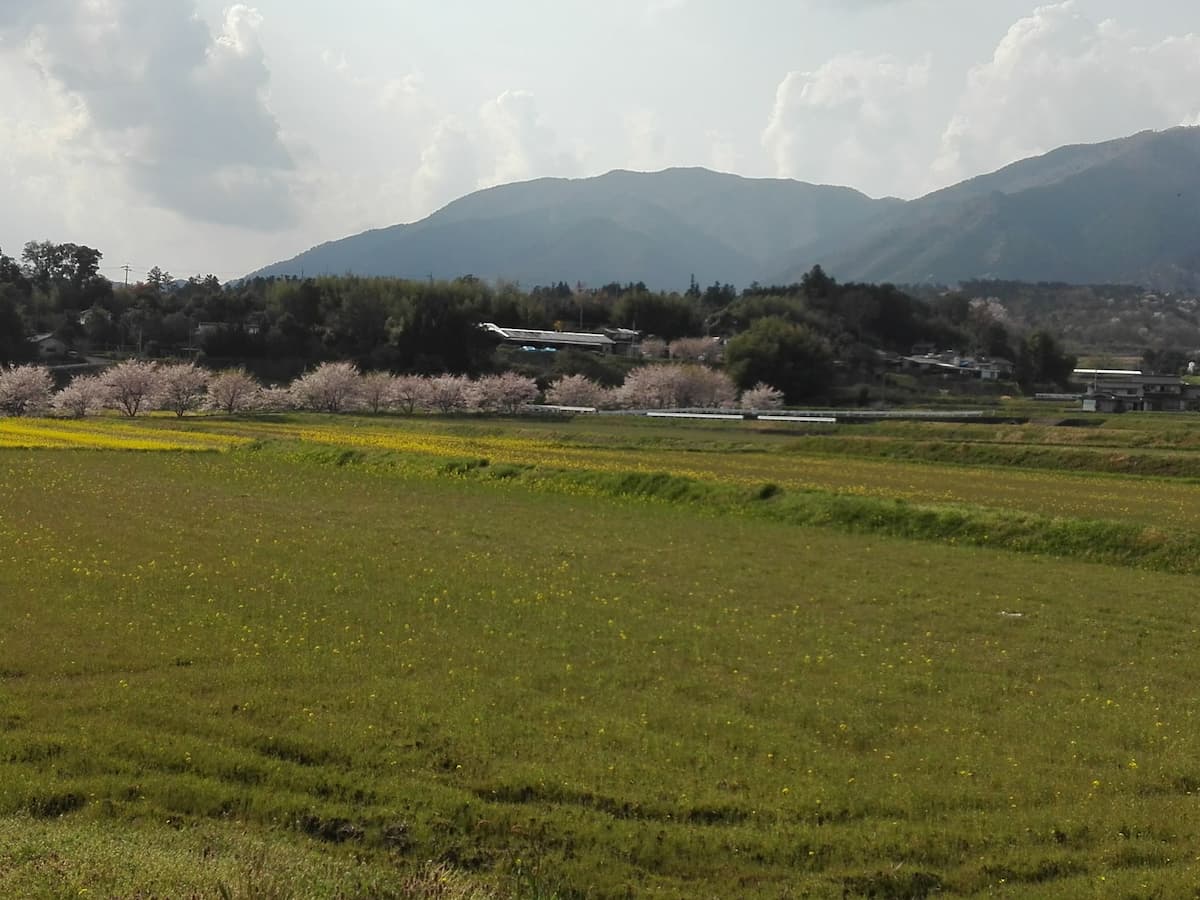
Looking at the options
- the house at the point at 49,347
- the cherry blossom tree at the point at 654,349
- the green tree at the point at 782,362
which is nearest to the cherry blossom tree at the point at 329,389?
the house at the point at 49,347

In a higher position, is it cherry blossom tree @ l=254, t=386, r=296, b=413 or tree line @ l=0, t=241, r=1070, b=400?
tree line @ l=0, t=241, r=1070, b=400

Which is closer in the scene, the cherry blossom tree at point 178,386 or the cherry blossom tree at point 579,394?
the cherry blossom tree at point 178,386

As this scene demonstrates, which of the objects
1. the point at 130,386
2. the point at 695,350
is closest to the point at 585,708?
the point at 130,386

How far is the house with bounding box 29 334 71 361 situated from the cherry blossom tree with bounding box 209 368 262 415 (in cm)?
2989

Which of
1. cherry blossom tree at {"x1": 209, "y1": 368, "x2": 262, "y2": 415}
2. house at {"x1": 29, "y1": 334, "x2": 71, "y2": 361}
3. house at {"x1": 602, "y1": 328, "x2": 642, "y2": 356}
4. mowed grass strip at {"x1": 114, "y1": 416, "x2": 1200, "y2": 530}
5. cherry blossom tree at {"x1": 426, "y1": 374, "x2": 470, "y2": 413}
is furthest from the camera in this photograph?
house at {"x1": 602, "y1": 328, "x2": 642, "y2": 356}

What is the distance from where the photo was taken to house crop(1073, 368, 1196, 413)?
8481 cm

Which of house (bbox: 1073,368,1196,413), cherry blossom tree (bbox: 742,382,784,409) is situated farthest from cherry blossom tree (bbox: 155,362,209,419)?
house (bbox: 1073,368,1196,413)

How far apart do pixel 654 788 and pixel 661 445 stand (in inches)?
1795

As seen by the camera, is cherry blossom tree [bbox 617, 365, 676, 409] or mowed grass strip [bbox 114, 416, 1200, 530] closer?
mowed grass strip [bbox 114, 416, 1200, 530]

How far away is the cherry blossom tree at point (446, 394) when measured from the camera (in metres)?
89.1

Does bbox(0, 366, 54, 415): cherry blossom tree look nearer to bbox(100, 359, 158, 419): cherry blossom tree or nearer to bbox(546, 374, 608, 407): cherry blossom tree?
bbox(100, 359, 158, 419): cherry blossom tree

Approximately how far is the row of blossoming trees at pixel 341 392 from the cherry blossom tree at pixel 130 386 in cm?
7

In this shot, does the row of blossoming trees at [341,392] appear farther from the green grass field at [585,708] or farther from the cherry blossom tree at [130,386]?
the green grass field at [585,708]

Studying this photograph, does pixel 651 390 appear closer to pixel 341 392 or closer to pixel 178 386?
pixel 341 392
